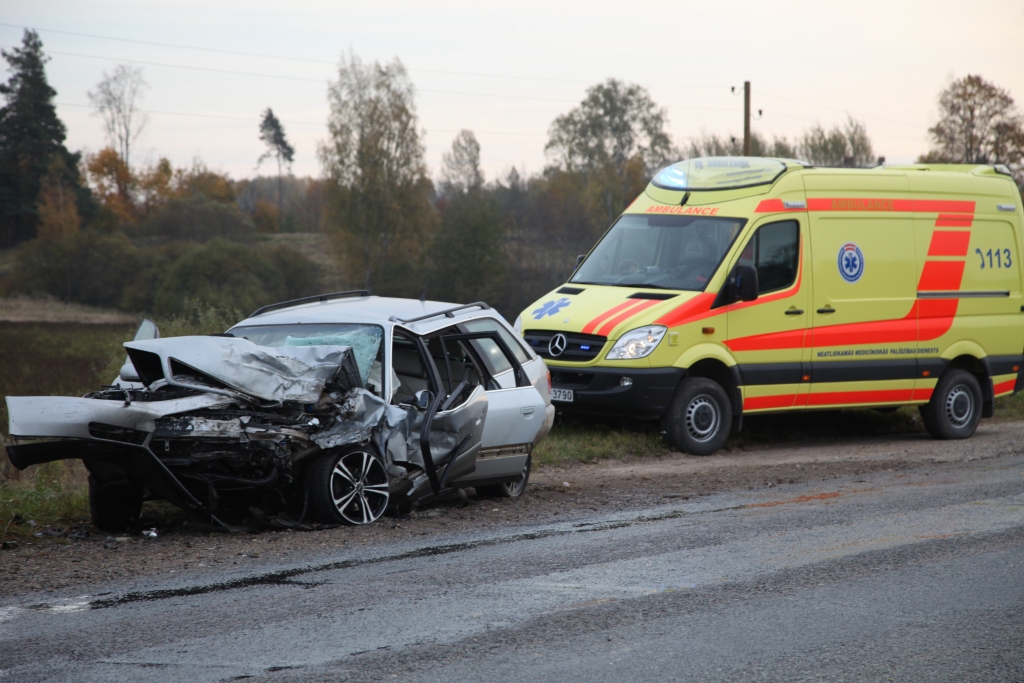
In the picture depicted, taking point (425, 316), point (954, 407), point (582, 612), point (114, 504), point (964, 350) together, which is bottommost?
point (954, 407)

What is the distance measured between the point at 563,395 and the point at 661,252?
2120 mm

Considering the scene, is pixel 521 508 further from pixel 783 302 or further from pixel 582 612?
pixel 783 302

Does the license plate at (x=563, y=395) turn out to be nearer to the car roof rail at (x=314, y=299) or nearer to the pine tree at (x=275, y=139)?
the car roof rail at (x=314, y=299)

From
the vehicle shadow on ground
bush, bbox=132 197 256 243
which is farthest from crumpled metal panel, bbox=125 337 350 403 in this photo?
bush, bbox=132 197 256 243

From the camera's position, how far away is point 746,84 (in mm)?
37531

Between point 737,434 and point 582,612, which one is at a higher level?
point 582,612

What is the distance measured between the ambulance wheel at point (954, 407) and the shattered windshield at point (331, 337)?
8563 millimetres

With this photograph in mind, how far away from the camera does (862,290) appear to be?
40.5ft

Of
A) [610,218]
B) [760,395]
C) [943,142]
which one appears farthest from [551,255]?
[760,395]

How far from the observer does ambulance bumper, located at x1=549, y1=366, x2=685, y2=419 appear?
1098 cm

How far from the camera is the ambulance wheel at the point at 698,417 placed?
11.3 meters

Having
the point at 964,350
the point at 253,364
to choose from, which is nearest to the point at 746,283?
the point at 964,350

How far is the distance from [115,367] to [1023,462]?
69.3 feet

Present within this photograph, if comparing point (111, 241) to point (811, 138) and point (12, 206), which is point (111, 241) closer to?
point (12, 206)
